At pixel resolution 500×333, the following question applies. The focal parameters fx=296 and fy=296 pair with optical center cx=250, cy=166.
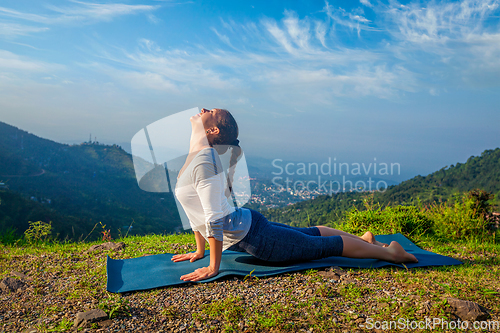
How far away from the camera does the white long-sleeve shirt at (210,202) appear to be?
9.12ft

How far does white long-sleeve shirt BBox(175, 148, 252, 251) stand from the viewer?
2.78m

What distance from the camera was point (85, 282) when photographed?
3.04m

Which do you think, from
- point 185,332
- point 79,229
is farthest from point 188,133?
point 79,229

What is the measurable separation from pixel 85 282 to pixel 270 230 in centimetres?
197

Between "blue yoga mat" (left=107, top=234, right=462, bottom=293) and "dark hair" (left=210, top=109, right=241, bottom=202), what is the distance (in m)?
0.88

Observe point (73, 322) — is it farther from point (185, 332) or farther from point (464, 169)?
point (464, 169)

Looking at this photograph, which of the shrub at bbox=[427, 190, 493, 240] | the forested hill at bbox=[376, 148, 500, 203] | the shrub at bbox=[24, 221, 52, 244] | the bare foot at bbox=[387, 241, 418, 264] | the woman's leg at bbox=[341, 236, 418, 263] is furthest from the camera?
the forested hill at bbox=[376, 148, 500, 203]

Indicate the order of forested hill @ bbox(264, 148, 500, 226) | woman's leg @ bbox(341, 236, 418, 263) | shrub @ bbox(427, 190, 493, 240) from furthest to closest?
1. forested hill @ bbox(264, 148, 500, 226)
2. shrub @ bbox(427, 190, 493, 240)
3. woman's leg @ bbox(341, 236, 418, 263)

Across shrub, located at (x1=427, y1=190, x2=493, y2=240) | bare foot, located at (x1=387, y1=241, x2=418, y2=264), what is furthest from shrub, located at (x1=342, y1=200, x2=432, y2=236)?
bare foot, located at (x1=387, y1=241, x2=418, y2=264)

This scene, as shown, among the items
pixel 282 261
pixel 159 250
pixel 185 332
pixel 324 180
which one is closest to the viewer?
pixel 185 332

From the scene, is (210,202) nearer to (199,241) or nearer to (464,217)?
(199,241)

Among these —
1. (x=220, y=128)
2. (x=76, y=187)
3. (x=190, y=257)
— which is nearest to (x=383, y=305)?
(x=220, y=128)

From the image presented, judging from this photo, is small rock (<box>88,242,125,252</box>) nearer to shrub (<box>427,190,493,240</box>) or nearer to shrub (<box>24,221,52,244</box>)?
shrub (<box>24,221,52,244</box>)

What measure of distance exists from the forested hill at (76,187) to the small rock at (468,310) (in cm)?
2502
